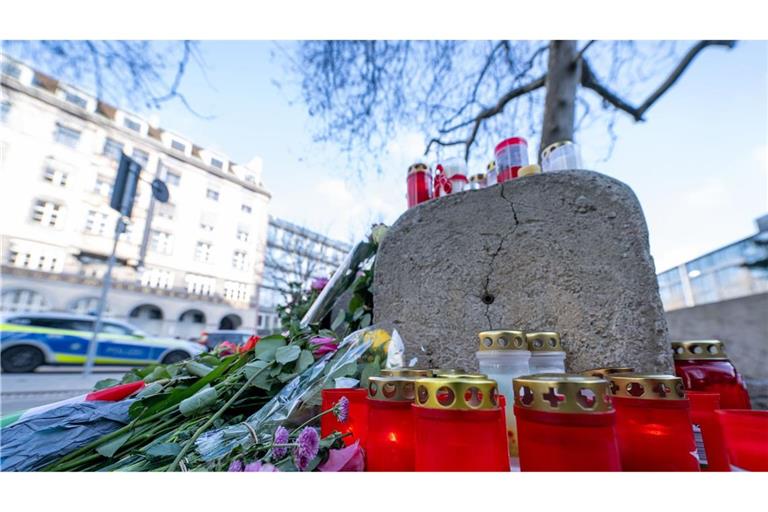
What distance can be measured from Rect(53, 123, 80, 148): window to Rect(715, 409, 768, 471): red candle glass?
23.7 meters

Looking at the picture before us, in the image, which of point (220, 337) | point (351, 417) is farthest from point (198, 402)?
point (220, 337)

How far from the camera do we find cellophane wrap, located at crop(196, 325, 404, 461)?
77 cm

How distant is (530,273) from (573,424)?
2.83 ft

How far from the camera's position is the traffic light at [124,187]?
6.95m

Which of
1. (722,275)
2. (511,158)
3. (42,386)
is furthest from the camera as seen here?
(42,386)

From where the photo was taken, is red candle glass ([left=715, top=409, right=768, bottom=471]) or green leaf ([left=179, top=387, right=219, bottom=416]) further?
green leaf ([left=179, top=387, right=219, bottom=416])

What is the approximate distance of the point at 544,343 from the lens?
0.81m

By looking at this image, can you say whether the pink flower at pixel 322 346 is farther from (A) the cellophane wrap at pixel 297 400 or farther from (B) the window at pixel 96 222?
(B) the window at pixel 96 222

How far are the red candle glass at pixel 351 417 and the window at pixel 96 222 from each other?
22023 millimetres

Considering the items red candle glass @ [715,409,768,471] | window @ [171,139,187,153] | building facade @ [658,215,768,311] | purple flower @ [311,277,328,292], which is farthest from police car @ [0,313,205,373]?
window @ [171,139,187,153]

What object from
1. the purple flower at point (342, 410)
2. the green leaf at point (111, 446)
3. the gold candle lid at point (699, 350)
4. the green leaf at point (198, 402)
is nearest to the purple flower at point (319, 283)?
the green leaf at point (198, 402)

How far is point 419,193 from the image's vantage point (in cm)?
179

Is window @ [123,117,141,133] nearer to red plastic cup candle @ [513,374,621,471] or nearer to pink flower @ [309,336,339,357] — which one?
pink flower @ [309,336,339,357]

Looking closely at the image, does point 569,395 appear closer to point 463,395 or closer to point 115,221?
point 463,395
